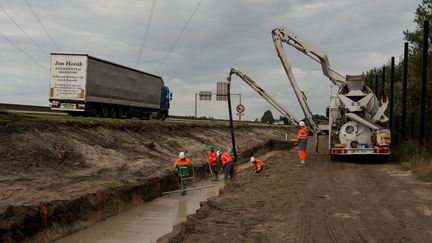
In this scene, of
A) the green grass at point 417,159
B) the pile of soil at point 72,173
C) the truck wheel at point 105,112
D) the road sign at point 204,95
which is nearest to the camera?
the pile of soil at point 72,173

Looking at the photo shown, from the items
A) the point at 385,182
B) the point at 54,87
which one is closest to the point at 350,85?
the point at 385,182

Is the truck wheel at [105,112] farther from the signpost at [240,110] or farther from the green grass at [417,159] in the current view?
the signpost at [240,110]

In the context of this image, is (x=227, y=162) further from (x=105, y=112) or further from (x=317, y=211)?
(x=105, y=112)

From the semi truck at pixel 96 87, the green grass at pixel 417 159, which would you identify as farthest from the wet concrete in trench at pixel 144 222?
the semi truck at pixel 96 87

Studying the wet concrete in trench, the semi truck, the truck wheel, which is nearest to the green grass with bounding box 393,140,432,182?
the wet concrete in trench

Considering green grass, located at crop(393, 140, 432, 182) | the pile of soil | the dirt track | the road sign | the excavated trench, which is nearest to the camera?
the dirt track

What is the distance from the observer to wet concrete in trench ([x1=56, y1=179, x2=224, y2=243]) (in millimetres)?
10410

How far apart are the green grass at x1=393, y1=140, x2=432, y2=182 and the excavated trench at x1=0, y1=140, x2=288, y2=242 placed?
8898 mm

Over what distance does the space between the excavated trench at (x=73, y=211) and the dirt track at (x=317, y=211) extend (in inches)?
106

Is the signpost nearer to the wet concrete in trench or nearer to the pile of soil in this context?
the pile of soil

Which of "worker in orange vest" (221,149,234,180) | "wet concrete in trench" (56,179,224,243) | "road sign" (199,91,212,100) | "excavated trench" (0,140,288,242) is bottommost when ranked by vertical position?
"wet concrete in trench" (56,179,224,243)

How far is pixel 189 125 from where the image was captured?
32031 millimetres

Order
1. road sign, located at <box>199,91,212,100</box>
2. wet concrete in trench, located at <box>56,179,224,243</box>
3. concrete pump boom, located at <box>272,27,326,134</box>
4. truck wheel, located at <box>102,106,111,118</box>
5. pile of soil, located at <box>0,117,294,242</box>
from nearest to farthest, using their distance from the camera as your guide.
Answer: pile of soil, located at <box>0,117,294,242</box> < wet concrete in trench, located at <box>56,179,224,243</box> < concrete pump boom, located at <box>272,27,326,134</box> < truck wheel, located at <box>102,106,111,118</box> < road sign, located at <box>199,91,212,100</box>

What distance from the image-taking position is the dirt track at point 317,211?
8172 millimetres
